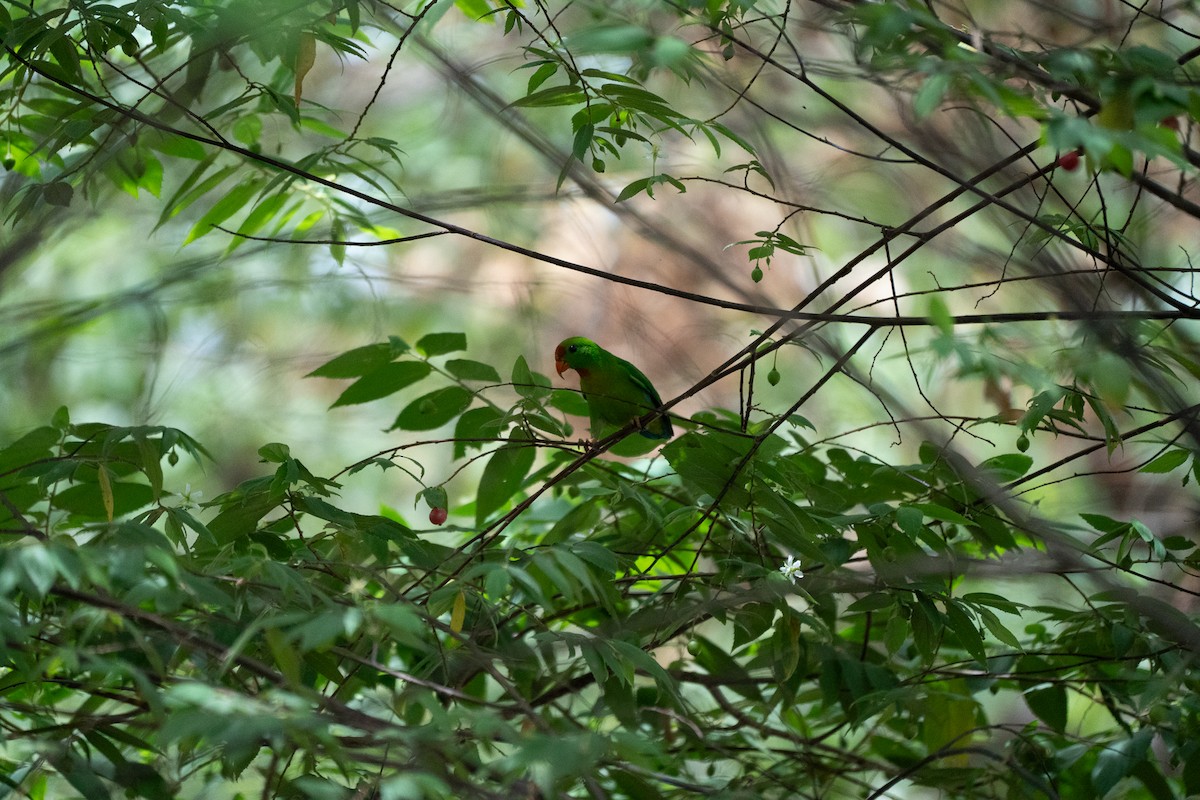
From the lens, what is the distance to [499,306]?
237 inches

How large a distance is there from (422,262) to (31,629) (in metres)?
5.88

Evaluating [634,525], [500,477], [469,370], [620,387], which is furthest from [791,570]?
[620,387]

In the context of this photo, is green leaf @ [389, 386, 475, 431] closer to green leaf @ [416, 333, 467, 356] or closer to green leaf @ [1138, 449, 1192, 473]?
green leaf @ [416, 333, 467, 356]

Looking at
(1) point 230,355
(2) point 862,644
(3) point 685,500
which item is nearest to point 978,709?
(2) point 862,644

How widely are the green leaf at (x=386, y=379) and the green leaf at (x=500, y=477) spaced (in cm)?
26

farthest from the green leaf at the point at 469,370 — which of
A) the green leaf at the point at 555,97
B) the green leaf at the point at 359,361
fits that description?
the green leaf at the point at 555,97

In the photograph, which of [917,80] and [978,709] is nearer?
[917,80]

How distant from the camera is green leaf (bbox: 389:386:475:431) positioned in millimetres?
2219

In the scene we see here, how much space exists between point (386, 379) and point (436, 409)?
14 centimetres

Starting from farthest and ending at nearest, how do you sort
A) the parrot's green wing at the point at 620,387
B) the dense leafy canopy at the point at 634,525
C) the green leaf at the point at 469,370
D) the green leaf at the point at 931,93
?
the parrot's green wing at the point at 620,387 < the green leaf at the point at 469,370 < the dense leafy canopy at the point at 634,525 < the green leaf at the point at 931,93

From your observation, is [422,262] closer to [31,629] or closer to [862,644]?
[862,644]

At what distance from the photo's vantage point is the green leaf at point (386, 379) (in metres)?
2.23

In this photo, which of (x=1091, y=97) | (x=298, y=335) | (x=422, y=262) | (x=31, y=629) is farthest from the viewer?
(x=422, y=262)

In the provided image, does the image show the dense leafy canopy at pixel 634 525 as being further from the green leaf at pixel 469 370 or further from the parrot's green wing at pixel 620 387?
the parrot's green wing at pixel 620 387
